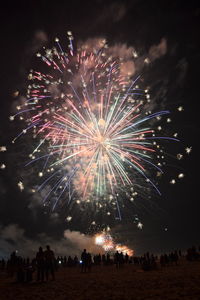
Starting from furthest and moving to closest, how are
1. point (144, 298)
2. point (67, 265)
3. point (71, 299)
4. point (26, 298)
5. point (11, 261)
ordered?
point (67, 265) < point (11, 261) < point (26, 298) < point (71, 299) < point (144, 298)

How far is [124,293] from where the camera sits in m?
7.56

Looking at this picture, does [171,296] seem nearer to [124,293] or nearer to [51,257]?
[124,293]

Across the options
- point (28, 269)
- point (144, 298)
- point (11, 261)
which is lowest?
point (144, 298)

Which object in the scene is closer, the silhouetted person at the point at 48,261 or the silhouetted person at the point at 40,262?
the silhouetted person at the point at 40,262

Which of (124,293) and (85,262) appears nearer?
(124,293)

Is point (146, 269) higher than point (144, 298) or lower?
higher

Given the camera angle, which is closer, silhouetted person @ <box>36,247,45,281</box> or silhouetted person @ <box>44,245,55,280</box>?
silhouetted person @ <box>36,247,45,281</box>

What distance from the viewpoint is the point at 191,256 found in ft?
77.0

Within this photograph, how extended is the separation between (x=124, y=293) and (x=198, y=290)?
6.67 ft

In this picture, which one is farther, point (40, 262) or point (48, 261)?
point (48, 261)

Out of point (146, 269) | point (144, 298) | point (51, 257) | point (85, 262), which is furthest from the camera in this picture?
point (85, 262)

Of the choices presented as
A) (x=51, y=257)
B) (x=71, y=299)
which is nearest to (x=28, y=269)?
(x=51, y=257)

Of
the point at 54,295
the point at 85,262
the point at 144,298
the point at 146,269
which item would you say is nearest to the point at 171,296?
the point at 144,298

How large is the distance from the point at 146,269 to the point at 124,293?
8983 millimetres
